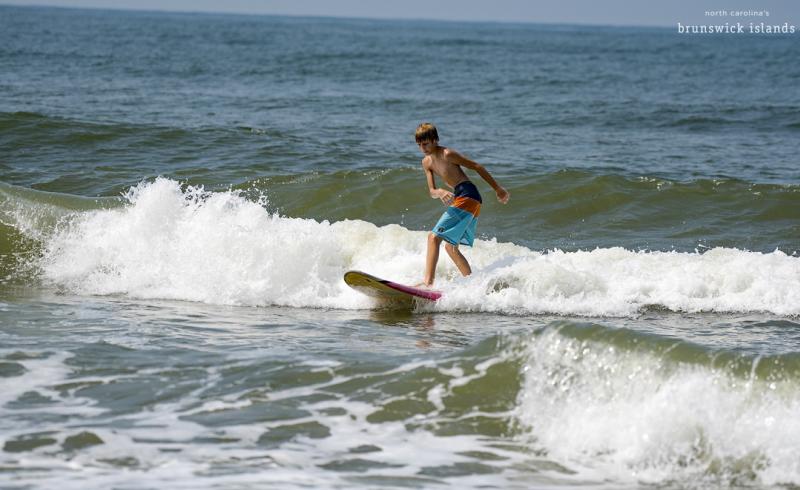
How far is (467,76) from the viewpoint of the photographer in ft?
125

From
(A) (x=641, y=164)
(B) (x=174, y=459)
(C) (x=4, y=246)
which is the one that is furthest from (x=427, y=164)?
(A) (x=641, y=164)

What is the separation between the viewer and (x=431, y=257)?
378 inches

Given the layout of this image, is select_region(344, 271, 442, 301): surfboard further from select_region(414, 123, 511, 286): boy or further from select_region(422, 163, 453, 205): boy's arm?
select_region(422, 163, 453, 205): boy's arm

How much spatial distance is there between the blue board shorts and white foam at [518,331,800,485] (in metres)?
2.83

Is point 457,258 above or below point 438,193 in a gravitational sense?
below

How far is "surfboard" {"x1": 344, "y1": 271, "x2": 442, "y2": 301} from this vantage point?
9297mm

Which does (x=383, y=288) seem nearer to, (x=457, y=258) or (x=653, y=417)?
(x=457, y=258)

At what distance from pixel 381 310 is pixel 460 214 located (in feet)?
3.73

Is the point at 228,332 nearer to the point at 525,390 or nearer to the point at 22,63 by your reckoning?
the point at 525,390

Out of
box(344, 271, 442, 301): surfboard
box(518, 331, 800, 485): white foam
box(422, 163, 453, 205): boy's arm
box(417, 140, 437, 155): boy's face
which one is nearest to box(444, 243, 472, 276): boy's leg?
box(344, 271, 442, 301): surfboard

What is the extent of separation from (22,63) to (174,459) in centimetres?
3202

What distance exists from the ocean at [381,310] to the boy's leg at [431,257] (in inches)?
8.3

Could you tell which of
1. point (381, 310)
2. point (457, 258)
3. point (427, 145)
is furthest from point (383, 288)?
point (427, 145)

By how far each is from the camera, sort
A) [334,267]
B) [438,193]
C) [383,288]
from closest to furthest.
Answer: [438,193], [383,288], [334,267]
